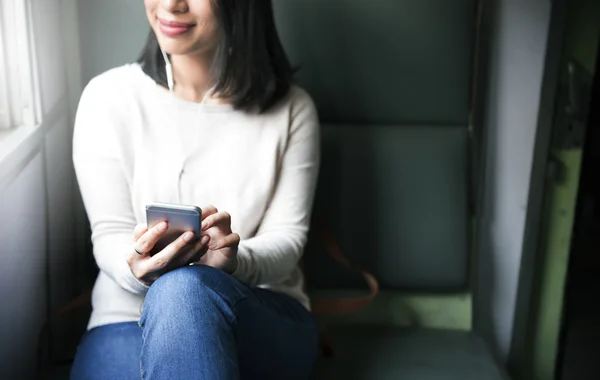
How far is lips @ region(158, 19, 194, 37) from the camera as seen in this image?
2.37ft

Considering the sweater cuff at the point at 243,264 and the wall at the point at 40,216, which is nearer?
the wall at the point at 40,216

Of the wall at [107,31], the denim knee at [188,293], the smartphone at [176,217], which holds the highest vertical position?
the wall at [107,31]

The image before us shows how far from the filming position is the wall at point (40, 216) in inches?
Answer: 26.8

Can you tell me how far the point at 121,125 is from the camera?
2.56 ft

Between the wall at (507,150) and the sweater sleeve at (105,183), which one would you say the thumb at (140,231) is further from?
the wall at (507,150)

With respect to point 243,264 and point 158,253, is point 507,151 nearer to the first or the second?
point 243,264

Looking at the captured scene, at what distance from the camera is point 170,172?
79cm

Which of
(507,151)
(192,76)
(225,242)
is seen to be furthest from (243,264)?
(507,151)

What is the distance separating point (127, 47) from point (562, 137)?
1.75ft

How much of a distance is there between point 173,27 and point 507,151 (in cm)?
49

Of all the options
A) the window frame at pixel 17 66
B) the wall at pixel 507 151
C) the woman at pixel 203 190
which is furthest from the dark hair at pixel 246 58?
the wall at pixel 507 151

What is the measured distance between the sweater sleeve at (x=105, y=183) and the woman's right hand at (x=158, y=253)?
0.15 feet

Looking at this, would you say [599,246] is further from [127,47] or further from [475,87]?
[127,47]

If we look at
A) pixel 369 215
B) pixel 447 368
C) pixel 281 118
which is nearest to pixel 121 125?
pixel 281 118
